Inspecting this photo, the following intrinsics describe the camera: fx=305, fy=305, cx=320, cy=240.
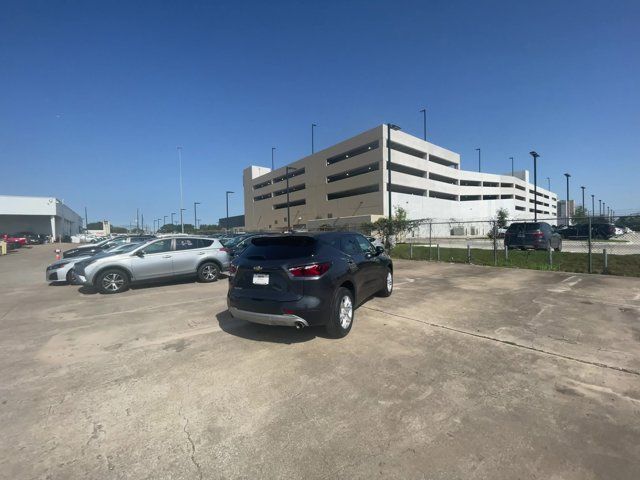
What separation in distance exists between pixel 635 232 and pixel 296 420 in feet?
64.3

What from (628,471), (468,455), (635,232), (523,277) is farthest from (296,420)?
(635,232)

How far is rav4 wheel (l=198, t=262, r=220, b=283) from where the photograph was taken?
10430 millimetres

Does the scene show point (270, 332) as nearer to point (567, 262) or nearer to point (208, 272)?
point (208, 272)

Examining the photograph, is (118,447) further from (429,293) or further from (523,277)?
(523,277)

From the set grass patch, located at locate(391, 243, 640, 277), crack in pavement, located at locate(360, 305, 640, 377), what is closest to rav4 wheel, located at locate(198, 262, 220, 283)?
crack in pavement, located at locate(360, 305, 640, 377)

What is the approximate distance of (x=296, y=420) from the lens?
2803mm

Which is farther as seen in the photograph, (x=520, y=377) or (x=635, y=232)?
(x=635, y=232)

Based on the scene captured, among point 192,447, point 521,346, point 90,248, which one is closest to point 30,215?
point 90,248

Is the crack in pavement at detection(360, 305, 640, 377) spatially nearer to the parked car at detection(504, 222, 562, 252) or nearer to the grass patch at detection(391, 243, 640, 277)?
the grass patch at detection(391, 243, 640, 277)

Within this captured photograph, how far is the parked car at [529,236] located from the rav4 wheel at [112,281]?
54.7 feet

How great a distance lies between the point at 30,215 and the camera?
50562 millimetres

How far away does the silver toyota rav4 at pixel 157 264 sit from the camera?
29.3 ft

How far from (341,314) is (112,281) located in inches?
305

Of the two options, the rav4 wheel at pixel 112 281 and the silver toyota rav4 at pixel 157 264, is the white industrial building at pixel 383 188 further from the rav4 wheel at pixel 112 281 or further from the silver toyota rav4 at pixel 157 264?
the rav4 wheel at pixel 112 281
